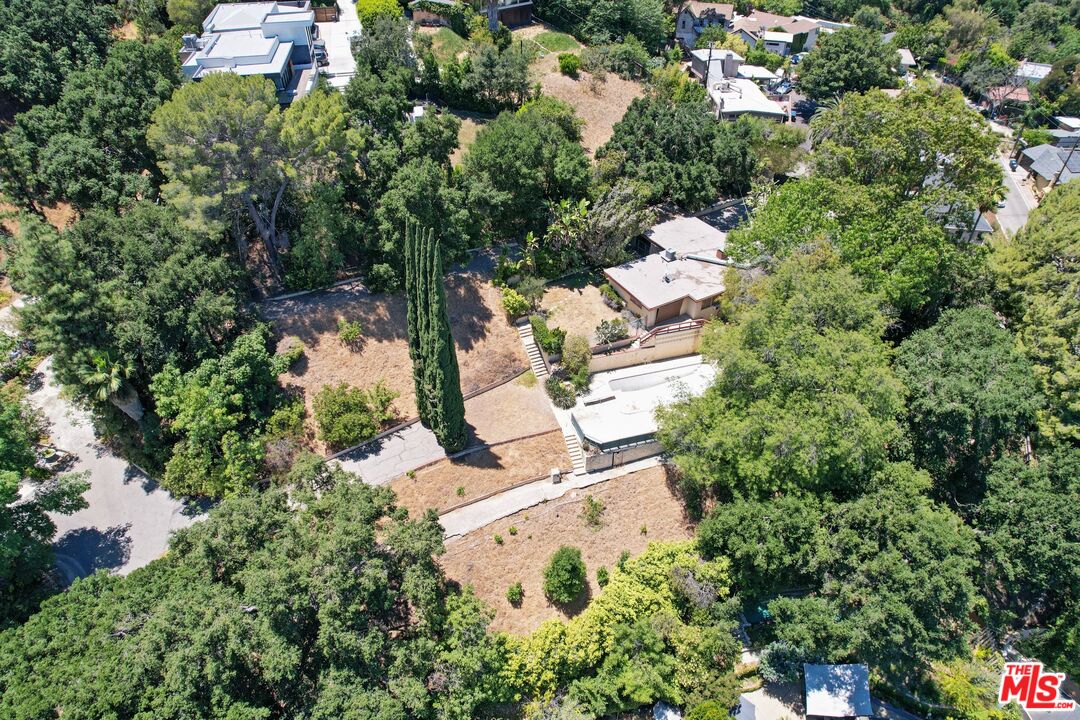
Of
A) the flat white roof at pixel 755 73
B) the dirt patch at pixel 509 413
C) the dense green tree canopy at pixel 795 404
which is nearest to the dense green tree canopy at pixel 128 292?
the dirt patch at pixel 509 413

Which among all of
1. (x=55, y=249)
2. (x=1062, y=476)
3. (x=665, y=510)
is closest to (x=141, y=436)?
(x=55, y=249)

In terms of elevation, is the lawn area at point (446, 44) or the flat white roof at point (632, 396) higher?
the lawn area at point (446, 44)

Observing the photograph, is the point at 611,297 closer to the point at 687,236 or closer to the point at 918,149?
the point at 687,236

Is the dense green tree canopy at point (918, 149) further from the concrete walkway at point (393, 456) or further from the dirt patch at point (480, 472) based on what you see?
the concrete walkway at point (393, 456)

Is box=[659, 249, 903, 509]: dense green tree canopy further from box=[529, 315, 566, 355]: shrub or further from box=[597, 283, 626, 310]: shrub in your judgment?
box=[597, 283, 626, 310]: shrub

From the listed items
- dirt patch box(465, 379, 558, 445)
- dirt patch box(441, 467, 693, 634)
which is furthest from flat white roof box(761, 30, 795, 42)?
dirt patch box(441, 467, 693, 634)

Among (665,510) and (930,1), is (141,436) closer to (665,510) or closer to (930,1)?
(665,510)

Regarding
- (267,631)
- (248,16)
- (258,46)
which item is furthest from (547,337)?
(248,16)
